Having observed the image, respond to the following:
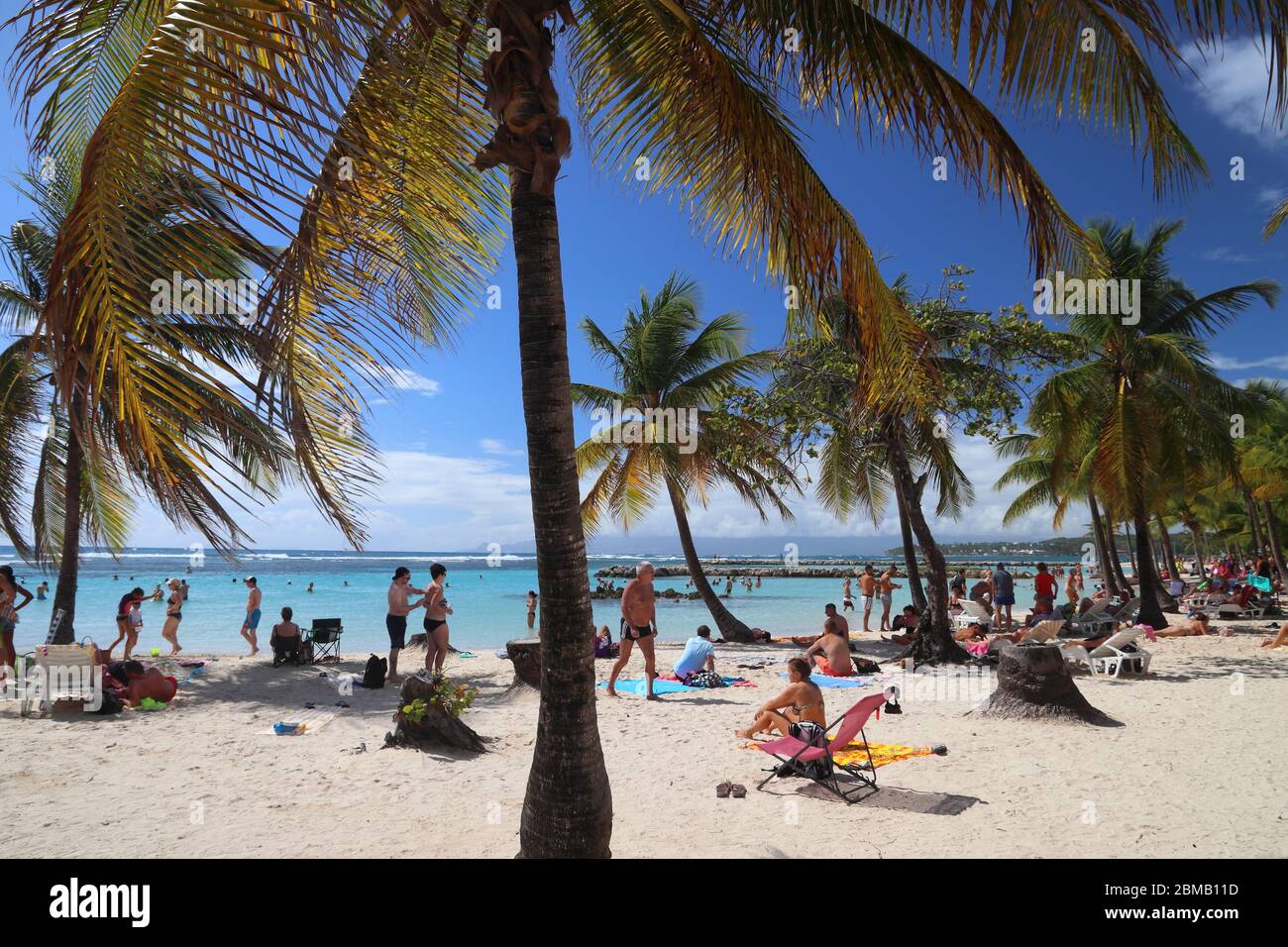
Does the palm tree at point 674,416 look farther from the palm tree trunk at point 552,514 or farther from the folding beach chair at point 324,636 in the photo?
the palm tree trunk at point 552,514

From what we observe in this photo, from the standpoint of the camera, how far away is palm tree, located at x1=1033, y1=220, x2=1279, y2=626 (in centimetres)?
1417

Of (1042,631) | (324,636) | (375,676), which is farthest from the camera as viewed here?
(324,636)

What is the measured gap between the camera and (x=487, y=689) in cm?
1089

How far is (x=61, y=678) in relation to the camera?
8297mm

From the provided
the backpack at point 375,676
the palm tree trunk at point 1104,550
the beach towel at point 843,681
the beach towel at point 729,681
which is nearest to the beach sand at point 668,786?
the backpack at point 375,676

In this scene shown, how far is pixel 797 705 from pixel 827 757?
0.60 meters

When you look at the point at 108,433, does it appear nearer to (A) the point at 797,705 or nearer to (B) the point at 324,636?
(A) the point at 797,705

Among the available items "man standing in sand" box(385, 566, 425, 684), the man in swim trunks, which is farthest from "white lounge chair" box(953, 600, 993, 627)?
the man in swim trunks

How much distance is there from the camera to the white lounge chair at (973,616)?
53.7 ft

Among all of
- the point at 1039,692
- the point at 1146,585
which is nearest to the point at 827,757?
the point at 1039,692
